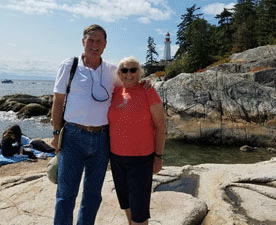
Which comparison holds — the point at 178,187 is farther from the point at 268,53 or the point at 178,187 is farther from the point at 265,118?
the point at 268,53

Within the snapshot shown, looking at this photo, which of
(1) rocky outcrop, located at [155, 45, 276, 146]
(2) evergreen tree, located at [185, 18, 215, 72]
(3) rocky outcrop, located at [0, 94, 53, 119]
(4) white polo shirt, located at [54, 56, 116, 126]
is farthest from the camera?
(2) evergreen tree, located at [185, 18, 215, 72]

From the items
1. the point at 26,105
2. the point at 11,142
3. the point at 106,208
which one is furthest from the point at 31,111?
the point at 106,208

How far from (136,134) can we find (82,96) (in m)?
0.71

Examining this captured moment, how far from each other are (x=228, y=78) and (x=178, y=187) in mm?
11759

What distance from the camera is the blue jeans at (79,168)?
291 cm

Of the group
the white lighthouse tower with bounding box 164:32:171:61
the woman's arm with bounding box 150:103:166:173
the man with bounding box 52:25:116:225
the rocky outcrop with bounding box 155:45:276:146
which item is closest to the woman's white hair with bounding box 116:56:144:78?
the man with bounding box 52:25:116:225

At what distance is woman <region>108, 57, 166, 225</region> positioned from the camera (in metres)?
2.90

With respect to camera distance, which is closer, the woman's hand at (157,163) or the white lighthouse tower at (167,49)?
the woman's hand at (157,163)

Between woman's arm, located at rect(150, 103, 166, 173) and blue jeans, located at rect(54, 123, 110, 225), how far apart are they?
572mm

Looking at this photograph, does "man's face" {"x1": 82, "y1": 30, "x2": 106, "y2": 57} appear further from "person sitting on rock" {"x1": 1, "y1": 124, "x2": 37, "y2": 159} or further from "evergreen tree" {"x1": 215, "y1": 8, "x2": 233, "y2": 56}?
"evergreen tree" {"x1": 215, "y1": 8, "x2": 233, "y2": 56}

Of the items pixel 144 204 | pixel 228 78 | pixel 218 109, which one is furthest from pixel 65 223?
pixel 228 78

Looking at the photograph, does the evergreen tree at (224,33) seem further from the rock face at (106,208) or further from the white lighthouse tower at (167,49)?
the rock face at (106,208)

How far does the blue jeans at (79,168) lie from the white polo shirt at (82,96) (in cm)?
13

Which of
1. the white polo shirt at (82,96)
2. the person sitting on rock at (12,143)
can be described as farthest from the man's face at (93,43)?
the person sitting on rock at (12,143)
